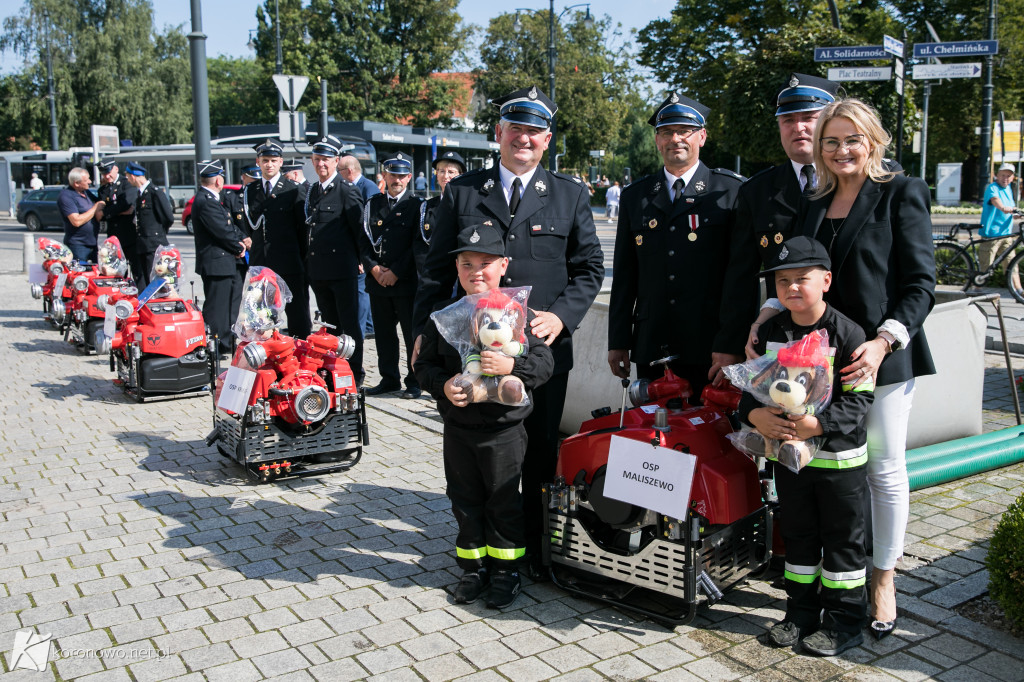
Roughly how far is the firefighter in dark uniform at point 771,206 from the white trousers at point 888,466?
66cm

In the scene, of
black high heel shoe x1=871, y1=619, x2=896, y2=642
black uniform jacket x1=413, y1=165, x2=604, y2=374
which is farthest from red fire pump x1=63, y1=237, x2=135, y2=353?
black high heel shoe x1=871, y1=619, x2=896, y2=642

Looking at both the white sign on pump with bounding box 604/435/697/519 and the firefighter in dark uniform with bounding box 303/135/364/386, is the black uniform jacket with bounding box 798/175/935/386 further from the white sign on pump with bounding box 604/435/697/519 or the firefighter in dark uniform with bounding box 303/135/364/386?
the firefighter in dark uniform with bounding box 303/135/364/386

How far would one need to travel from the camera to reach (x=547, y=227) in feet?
13.8

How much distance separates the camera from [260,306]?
19.0 feet

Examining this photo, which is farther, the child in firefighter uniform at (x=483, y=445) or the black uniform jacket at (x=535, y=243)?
the black uniform jacket at (x=535, y=243)

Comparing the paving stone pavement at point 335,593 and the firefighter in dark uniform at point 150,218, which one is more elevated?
the firefighter in dark uniform at point 150,218

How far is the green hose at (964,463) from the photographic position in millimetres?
5098

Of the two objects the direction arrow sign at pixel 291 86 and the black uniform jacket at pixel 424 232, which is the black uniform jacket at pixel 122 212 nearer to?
the direction arrow sign at pixel 291 86

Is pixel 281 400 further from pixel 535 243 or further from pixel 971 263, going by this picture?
pixel 971 263

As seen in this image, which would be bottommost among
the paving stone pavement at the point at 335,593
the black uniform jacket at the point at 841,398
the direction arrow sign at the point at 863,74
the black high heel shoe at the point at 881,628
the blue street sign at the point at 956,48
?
the paving stone pavement at the point at 335,593

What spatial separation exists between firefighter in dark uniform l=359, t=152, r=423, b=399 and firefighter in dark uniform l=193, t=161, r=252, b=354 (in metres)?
2.06

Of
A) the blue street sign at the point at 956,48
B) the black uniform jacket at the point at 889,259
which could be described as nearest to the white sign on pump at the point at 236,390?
the black uniform jacket at the point at 889,259

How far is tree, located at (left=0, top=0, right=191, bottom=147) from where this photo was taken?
4478 cm

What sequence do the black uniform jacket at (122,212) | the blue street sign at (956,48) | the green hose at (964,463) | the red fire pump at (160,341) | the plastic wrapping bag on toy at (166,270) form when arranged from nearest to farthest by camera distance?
the green hose at (964,463) < the red fire pump at (160,341) < the plastic wrapping bag on toy at (166,270) < the black uniform jacket at (122,212) < the blue street sign at (956,48)
